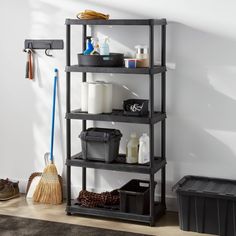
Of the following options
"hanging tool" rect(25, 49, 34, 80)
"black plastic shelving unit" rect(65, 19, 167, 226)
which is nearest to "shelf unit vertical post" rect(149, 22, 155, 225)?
"black plastic shelving unit" rect(65, 19, 167, 226)

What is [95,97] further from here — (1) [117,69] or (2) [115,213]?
(2) [115,213]

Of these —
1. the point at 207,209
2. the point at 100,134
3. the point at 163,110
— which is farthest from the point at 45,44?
the point at 207,209

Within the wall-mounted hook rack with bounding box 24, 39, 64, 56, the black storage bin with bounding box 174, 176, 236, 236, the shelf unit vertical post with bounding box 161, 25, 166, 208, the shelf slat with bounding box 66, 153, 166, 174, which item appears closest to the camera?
the black storage bin with bounding box 174, 176, 236, 236

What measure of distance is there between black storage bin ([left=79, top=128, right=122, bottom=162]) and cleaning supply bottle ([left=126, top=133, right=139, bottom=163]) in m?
0.10

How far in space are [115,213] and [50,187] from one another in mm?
675

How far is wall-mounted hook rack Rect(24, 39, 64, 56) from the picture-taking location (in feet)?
14.1

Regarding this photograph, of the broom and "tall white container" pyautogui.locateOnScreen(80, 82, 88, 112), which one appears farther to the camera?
the broom

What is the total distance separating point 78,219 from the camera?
4008 mm

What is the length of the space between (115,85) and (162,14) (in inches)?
24.1

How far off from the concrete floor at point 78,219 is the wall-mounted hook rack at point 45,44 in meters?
1.15

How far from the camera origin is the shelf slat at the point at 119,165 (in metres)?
3.84

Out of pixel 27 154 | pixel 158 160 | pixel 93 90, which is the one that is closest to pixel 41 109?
pixel 27 154

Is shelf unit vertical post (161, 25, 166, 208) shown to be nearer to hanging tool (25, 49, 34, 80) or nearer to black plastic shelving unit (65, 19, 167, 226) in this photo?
black plastic shelving unit (65, 19, 167, 226)

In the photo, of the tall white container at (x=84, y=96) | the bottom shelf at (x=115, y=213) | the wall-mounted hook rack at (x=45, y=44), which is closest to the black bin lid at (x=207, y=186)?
the bottom shelf at (x=115, y=213)
